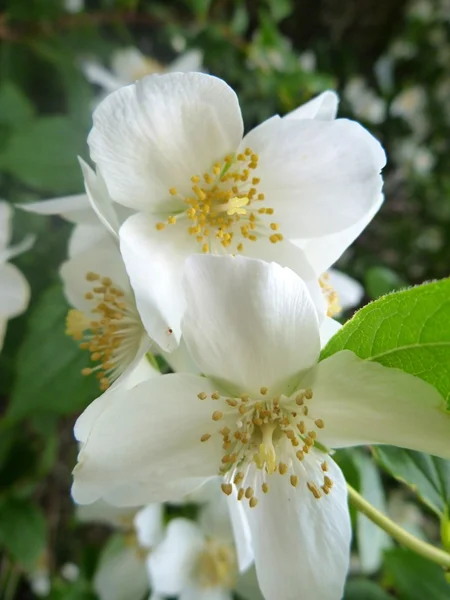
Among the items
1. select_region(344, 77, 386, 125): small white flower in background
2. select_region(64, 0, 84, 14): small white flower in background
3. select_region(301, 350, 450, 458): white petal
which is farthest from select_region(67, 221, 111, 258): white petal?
select_region(344, 77, 386, 125): small white flower in background

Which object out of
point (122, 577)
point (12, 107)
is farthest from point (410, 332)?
point (12, 107)

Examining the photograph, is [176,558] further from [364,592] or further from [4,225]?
[4,225]

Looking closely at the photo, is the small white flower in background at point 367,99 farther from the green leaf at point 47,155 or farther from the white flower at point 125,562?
the white flower at point 125,562

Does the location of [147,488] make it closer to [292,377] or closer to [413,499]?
[292,377]

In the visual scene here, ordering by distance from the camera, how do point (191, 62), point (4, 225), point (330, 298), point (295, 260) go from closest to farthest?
point (295, 260) < point (330, 298) < point (4, 225) < point (191, 62)

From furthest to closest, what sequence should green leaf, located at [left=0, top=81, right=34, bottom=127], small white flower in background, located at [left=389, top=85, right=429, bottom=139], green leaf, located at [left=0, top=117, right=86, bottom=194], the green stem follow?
small white flower in background, located at [left=389, top=85, right=429, bottom=139] < green leaf, located at [left=0, top=81, right=34, bottom=127] < green leaf, located at [left=0, top=117, right=86, bottom=194] < the green stem

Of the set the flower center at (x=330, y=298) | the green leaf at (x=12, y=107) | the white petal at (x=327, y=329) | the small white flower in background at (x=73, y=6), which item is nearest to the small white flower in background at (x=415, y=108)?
the small white flower in background at (x=73, y=6)

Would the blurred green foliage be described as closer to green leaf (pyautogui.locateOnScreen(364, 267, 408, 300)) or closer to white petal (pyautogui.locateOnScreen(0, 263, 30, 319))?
green leaf (pyautogui.locateOnScreen(364, 267, 408, 300))

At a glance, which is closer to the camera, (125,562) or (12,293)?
(12,293)
